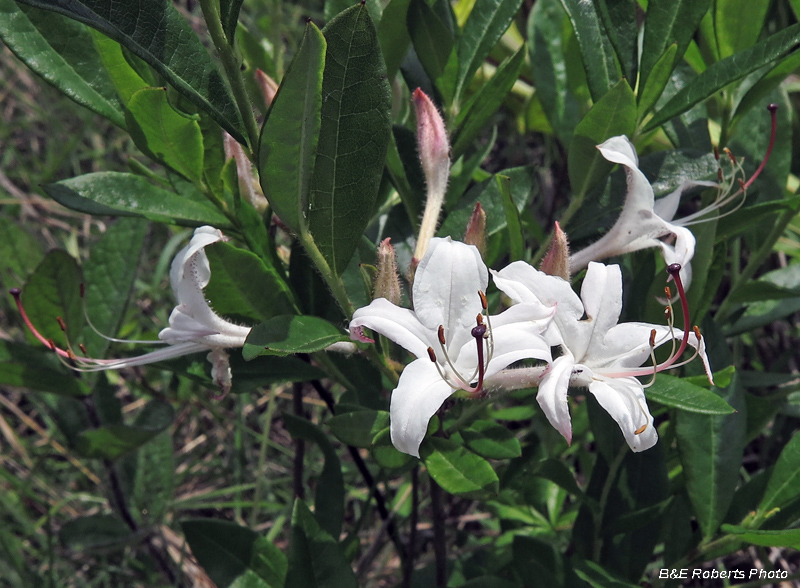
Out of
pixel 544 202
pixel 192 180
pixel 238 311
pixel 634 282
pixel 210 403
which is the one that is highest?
pixel 192 180

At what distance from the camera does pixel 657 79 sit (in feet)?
4.05

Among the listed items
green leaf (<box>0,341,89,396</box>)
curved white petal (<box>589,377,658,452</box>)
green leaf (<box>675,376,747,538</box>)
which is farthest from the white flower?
green leaf (<box>0,341,89,396</box>)

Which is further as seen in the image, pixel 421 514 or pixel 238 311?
pixel 421 514

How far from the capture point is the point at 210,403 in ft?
8.24

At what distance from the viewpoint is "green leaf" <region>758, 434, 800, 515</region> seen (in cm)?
136

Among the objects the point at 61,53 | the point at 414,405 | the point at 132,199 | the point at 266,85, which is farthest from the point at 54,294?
the point at 414,405

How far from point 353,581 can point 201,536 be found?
0.29m

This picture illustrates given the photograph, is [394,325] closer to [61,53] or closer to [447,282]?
[447,282]

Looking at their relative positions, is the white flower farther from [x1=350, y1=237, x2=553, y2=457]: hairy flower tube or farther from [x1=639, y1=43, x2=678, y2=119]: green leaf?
[x1=350, y1=237, x2=553, y2=457]: hairy flower tube

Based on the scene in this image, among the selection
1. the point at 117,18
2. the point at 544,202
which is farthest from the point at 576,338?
the point at 544,202

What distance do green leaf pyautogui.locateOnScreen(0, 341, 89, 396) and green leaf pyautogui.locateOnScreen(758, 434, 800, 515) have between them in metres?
1.46

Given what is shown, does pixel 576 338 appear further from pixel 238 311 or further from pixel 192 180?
pixel 192 180

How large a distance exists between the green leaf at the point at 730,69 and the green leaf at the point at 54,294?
1.21 meters

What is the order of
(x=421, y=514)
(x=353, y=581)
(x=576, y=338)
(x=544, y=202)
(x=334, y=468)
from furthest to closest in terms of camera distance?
(x=544, y=202) → (x=421, y=514) → (x=334, y=468) → (x=353, y=581) → (x=576, y=338)
